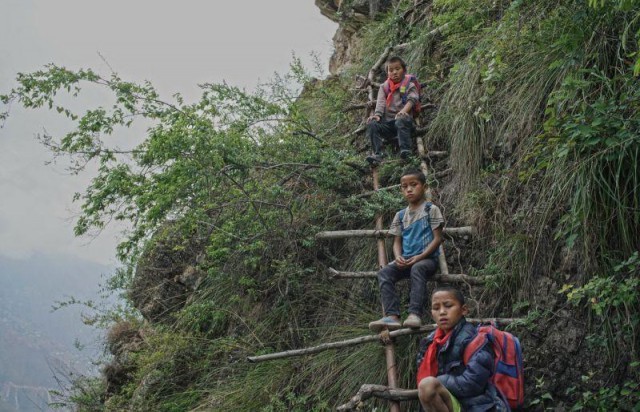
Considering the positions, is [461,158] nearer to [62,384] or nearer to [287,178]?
[287,178]

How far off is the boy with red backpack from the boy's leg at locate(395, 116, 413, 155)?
3043 millimetres

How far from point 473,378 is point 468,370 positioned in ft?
0.19

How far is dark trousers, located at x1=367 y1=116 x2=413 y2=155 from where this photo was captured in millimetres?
6254

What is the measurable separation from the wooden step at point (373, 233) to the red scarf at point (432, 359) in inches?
55.2

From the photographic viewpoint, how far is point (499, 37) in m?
4.98

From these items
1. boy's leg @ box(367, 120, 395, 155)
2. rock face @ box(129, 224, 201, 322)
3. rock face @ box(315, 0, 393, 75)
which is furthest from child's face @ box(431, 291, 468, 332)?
rock face @ box(315, 0, 393, 75)

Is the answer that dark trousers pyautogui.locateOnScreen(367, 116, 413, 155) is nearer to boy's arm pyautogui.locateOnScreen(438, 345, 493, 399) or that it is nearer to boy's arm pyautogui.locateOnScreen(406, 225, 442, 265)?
boy's arm pyautogui.locateOnScreen(406, 225, 442, 265)

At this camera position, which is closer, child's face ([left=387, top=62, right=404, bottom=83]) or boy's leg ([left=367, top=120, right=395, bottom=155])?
boy's leg ([left=367, top=120, right=395, bottom=155])

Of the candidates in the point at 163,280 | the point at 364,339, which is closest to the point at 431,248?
the point at 364,339

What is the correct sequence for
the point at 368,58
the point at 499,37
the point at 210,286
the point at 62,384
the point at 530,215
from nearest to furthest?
the point at 530,215 → the point at 499,37 → the point at 210,286 → the point at 62,384 → the point at 368,58

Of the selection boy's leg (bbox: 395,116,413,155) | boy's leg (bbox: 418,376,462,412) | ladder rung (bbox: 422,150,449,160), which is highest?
boy's leg (bbox: 395,116,413,155)

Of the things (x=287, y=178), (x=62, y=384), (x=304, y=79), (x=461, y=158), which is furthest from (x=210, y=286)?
(x=304, y=79)

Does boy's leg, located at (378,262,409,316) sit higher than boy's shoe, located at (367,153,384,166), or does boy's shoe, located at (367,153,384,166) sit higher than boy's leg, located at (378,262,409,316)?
boy's shoe, located at (367,153,384,166)

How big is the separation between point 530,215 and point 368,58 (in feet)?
18.2
